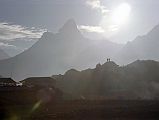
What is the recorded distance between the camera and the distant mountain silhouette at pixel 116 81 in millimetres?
106062

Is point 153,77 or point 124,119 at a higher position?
point 153,77

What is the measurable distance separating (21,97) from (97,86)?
5117 cm

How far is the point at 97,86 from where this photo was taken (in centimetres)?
11212

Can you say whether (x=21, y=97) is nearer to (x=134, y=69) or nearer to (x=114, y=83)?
(x=114, y=83)

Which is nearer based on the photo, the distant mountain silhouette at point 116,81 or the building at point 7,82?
the building at point 7,82

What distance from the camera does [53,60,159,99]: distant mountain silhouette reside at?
106 metres

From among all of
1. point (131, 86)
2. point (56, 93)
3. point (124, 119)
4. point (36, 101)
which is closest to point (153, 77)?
point (131, 86)

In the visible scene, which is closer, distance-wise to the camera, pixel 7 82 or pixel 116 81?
pixel 7 82

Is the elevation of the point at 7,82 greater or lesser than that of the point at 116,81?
lesser

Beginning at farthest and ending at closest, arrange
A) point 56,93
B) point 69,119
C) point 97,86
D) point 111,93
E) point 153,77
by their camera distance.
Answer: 1. point 153,77
2. point 97,86
3. point 111,93
4. point 56,93
5. point 69,119

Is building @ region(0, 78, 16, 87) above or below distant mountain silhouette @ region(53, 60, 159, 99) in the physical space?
below

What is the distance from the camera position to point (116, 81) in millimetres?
114312

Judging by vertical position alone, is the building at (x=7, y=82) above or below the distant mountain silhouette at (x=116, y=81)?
below

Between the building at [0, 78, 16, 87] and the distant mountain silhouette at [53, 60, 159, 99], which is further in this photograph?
the distant mountain silhouette at [53, 60, 159, 99]
